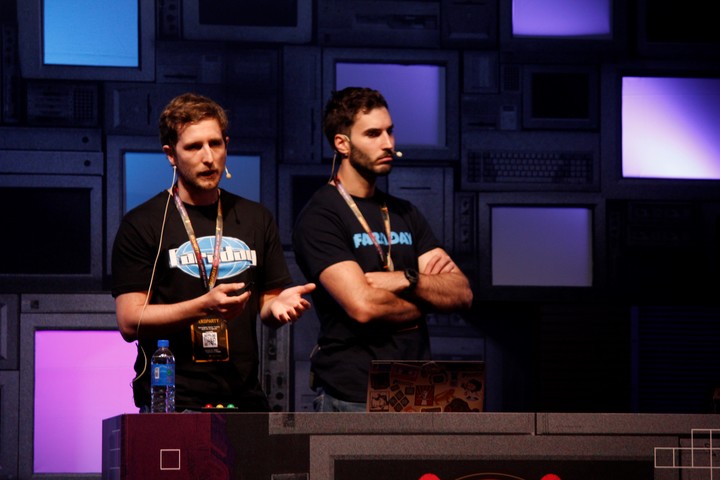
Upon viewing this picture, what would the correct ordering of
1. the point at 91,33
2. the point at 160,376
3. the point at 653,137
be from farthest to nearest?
the point at 653,137 < the point at 91,33 < the point at 160,376

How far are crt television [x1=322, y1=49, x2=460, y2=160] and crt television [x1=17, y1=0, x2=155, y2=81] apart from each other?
0.81 meters

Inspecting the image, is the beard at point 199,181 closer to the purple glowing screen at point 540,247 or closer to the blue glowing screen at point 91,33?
the blue glowing screen at point 91,33

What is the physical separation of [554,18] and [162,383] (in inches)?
115

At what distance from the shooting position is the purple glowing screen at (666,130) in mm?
4816

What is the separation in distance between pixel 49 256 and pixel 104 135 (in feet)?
1.90

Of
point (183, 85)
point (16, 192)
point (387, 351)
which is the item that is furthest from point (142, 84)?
point (387, 351)

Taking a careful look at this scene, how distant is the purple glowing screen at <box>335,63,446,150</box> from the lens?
4.69 m

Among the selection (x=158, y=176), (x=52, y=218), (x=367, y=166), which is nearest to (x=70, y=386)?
(x=52, y=218)

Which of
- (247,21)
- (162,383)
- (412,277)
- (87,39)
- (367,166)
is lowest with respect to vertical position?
(162,383)

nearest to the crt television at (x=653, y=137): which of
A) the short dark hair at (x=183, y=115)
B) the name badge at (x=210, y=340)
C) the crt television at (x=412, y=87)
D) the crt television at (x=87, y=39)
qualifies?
the crt television at (x=412, y=87)

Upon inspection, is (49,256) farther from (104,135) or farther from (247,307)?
(247,307)

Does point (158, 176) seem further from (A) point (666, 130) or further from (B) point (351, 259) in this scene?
(A) point (666, 130)

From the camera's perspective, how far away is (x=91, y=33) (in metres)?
4.58

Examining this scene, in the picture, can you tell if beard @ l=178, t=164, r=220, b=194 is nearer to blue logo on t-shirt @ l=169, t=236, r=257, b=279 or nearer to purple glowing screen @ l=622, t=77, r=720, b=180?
blue logo on t-shirt @ l=169, t=236, r=257, b=279
